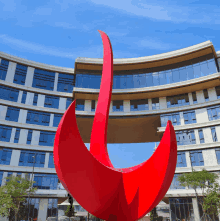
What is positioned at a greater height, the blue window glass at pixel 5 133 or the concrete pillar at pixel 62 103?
the concrete pillar at pixel 62 103

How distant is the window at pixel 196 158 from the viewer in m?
24.0

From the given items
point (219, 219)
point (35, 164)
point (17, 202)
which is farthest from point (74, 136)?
point (35, 164)

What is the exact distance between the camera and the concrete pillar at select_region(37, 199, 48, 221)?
24.2m

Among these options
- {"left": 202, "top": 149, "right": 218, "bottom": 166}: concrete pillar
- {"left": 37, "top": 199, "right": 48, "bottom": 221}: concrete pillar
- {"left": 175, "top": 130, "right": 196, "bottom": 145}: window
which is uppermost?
{"left": 175, "top": 130, "right": 196, "bottom": 145}: window

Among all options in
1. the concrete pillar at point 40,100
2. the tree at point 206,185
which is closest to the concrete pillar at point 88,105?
the concrete pillar at point 40,100

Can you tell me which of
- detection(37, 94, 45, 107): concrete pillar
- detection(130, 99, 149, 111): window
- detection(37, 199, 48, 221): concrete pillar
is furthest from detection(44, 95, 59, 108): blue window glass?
detection(37, 199, 48, 221): concrete pillar

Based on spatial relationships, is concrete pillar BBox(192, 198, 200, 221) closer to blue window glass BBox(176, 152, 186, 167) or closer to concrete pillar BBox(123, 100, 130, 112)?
blue window glass BBox(176, 152, 186, 167)

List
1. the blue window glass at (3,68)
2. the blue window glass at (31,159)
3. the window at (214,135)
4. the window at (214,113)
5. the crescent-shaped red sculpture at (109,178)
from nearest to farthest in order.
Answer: the crescent-shaped red sculpture at (109,178) → the window at (214,135) → the window at (214,113) → the blue window glass at (31,159) → the blue window glass at (3,68)

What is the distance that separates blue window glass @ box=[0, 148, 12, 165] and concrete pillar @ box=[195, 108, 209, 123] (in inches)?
851

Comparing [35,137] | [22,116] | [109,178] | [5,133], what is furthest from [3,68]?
[109,178]

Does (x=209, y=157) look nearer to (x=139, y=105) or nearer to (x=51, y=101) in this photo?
(x=139, y=105)

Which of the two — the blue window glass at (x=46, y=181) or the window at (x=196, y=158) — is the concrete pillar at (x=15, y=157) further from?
the window at (x=196, y=158)

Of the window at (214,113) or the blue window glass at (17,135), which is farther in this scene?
the blue window glass at (17,135)

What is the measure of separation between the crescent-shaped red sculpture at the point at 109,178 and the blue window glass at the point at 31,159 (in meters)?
21.6
